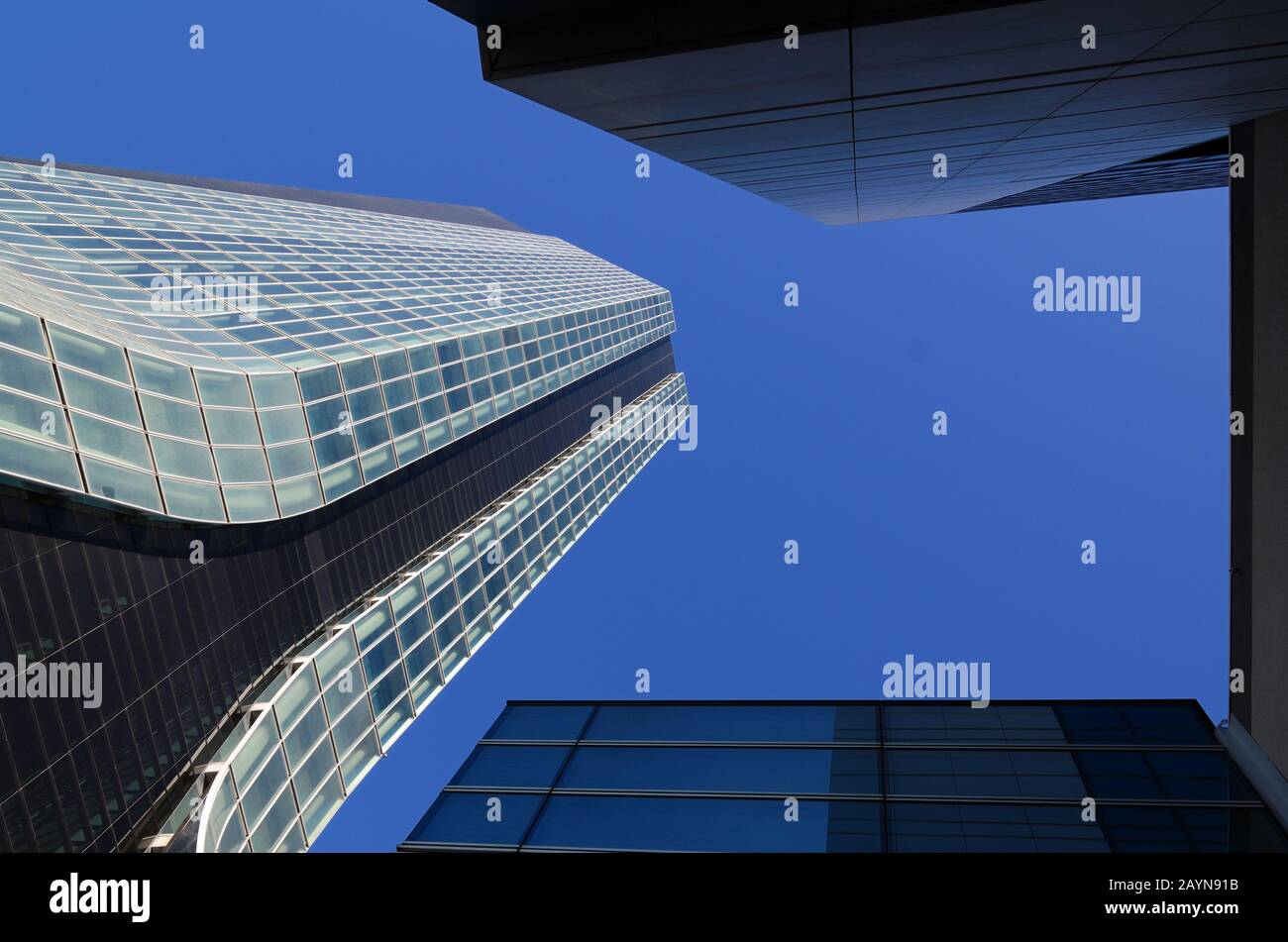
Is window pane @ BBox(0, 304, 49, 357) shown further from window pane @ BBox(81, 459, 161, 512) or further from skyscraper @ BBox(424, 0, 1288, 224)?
skyscraper @ BBox(424, 0, 1288, 224)

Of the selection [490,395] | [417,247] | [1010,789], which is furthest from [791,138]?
[417,247]

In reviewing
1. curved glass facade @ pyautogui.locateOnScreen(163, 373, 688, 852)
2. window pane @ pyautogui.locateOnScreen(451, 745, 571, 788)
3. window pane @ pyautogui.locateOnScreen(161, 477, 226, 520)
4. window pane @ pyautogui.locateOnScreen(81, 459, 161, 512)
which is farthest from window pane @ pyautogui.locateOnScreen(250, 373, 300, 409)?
window pane @ pyautogui.locateOnScreen(451, 745, 571, 788)

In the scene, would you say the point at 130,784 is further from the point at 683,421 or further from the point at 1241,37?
the point at 683,421

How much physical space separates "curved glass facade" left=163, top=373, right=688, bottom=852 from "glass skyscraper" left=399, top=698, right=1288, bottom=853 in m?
8.64

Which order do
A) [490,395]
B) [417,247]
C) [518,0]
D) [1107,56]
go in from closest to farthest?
[518,0], [1107,56], [490,395], [417,247]

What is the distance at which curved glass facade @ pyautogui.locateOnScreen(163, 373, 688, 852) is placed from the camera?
19797 mm

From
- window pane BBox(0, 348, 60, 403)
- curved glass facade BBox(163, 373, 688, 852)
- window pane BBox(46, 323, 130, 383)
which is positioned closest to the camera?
window pane BBox(0, 348, 60, 403)

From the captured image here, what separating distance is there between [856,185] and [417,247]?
4134cm

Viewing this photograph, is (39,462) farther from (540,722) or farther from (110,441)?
(540,722)

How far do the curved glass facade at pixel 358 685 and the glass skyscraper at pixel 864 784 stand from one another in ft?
28.3

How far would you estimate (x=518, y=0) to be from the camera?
949cm

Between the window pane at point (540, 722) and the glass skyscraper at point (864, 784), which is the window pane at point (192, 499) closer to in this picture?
the window pane at point (540, 722)

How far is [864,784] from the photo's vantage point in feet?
42.5

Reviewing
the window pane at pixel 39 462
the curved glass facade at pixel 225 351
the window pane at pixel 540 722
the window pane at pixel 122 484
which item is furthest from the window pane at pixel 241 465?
the window pane at pixel 540 722
